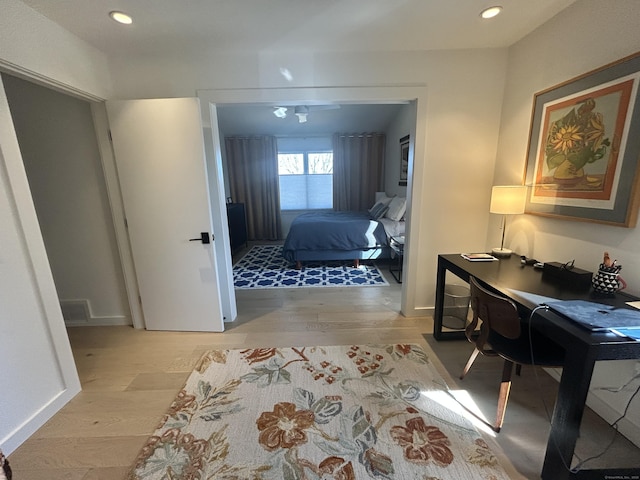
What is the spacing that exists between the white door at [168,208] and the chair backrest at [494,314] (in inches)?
81.0

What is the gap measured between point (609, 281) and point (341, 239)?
2.89 m

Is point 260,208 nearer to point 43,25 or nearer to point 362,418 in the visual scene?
point 43,25

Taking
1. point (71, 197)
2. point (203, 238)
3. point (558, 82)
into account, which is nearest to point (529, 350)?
point (558, 82)

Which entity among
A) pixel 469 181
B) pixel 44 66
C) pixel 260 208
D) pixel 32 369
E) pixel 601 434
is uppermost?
pixel 44 66

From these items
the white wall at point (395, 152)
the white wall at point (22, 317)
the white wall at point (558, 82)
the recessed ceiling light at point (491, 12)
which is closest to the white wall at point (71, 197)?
the white wall at point (22, 317)

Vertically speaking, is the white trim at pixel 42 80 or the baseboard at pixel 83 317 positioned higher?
the white trim at pixel 42 80

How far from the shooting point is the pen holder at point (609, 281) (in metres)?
1.34

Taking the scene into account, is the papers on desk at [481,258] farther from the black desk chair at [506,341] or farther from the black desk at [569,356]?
the black desk chair at [506,341]

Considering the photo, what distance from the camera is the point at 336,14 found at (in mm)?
1690

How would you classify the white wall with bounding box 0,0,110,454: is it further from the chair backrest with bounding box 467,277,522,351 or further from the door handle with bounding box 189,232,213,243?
the chair backrest with bounding box 467,277,522,351

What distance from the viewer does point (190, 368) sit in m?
2.00

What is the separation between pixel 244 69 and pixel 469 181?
2.21 metres

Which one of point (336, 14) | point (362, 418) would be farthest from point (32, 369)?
point (336, 14)

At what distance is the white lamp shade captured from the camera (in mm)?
1924
